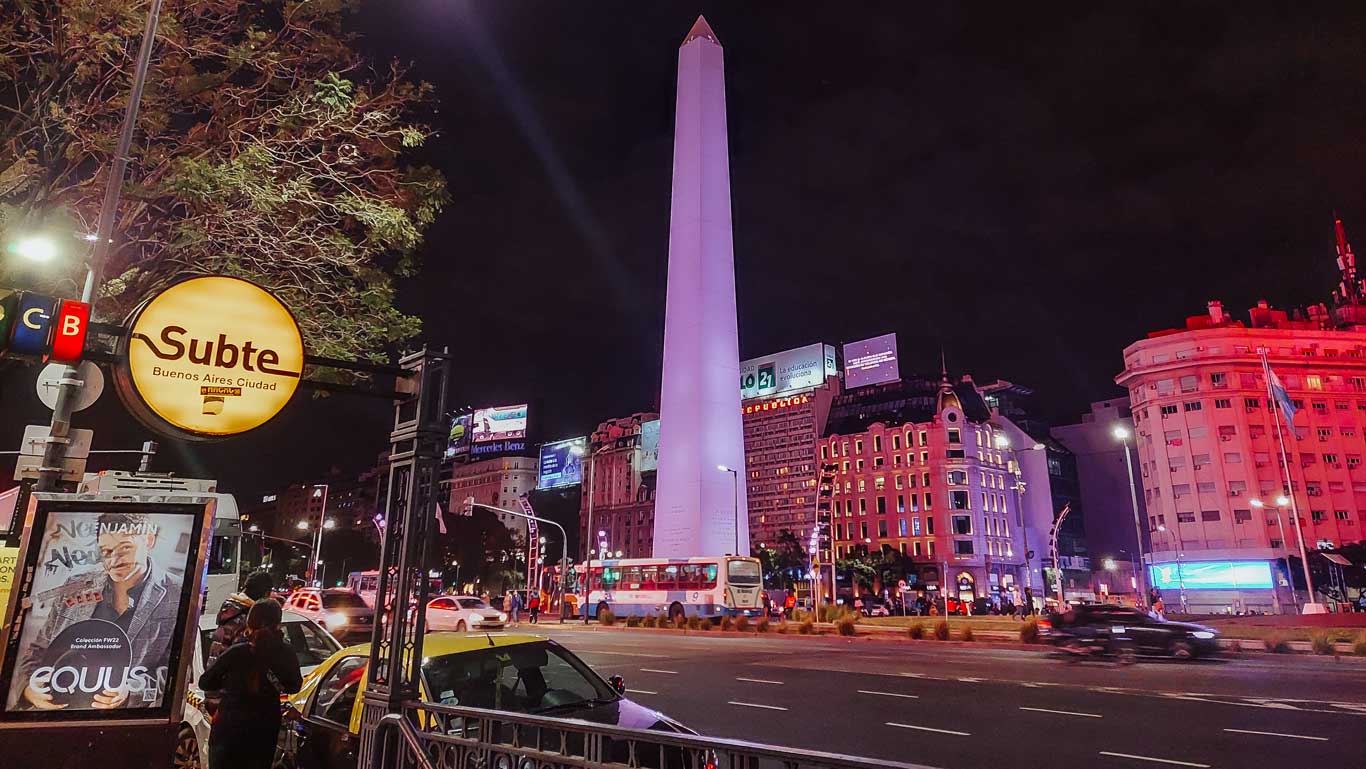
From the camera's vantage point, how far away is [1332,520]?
69.6 meters

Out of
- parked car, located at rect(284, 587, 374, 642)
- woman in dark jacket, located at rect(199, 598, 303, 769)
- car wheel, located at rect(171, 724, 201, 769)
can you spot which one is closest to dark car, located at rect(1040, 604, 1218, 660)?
woman in dark jacket, located at rect(199, 598, 303, 769)

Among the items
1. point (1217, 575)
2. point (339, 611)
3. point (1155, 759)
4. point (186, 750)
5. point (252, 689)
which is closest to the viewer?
point (252, 689)

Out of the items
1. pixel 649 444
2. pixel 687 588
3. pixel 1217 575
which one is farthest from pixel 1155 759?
pixel 649 444

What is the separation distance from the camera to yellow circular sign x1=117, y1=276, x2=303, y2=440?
18.6 ft

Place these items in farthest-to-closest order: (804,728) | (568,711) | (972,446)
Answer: (972,446), (804,728), (568,711)

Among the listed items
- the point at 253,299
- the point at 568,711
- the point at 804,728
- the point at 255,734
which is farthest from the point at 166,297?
the point at 804,728

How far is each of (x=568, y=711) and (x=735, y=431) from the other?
139 feet

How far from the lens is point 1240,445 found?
243 feet

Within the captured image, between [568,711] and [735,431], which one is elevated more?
[735,431]

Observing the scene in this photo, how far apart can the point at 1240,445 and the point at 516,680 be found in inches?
3472

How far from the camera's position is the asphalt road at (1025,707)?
332 inches

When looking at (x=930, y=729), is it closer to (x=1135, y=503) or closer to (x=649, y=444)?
(x=1135, y=503)

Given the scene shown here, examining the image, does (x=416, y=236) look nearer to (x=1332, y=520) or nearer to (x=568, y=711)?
(x=568, y=711)

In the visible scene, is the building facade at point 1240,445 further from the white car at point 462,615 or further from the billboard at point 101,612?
the billboard at point 101,612
